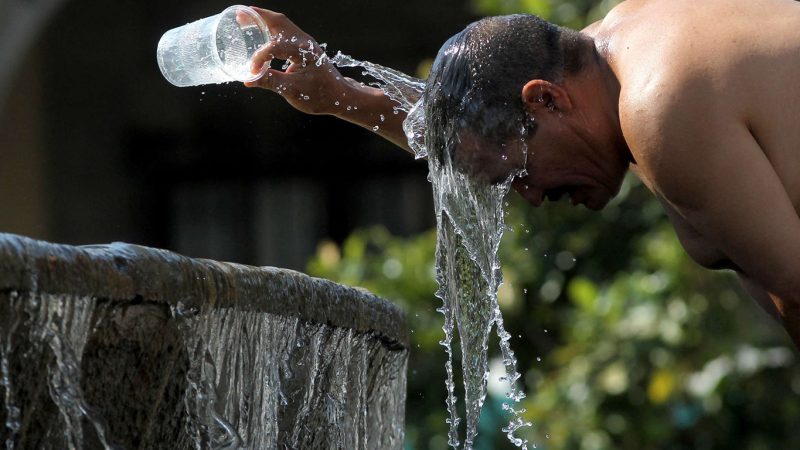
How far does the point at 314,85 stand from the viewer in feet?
10.6

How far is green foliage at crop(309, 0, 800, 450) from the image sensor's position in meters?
5.29

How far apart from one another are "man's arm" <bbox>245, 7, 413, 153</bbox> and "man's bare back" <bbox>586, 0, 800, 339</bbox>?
2.69 feet

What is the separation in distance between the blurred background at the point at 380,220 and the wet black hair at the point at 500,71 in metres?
2.74

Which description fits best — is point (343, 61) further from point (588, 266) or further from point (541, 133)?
point (588, 266)

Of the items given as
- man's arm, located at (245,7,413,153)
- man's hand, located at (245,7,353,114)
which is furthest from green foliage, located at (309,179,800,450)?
man's hand, located at (245,7,353,114)

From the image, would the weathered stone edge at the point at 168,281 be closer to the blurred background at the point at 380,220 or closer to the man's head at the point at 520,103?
the man's head at the point at 520,103

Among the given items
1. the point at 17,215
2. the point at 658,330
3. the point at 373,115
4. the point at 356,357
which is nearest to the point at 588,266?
the point at 658,330

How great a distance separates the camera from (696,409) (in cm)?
534

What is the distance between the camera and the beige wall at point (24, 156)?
8.45 meters

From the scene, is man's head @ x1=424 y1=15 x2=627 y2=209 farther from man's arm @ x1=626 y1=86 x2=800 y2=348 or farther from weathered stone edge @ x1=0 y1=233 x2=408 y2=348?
weathered stone edge @ x1=0 y1=233 x2=408 y2=348

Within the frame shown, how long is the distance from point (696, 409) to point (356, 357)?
111 inches

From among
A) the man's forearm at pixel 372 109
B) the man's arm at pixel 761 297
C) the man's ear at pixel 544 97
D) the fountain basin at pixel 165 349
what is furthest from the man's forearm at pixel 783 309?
the man's forearm at pixel 372 109

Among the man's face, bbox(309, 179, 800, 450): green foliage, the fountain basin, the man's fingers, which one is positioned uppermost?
bbox(309, 179, 800, 450): green foliage

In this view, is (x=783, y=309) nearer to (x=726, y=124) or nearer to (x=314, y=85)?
(x=726, y=124)
